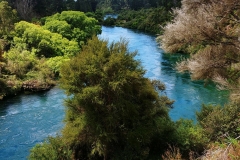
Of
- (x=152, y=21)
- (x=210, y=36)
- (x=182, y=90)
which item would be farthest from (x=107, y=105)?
(x=152, y=21)

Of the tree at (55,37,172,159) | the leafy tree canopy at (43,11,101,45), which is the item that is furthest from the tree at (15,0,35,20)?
the tree at (55,37,172,159)

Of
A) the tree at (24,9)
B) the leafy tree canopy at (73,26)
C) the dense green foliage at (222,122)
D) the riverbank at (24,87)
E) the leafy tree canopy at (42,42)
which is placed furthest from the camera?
the tree at (24,9)

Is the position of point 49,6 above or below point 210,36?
below

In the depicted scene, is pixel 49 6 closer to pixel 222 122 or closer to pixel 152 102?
pixel 152 102

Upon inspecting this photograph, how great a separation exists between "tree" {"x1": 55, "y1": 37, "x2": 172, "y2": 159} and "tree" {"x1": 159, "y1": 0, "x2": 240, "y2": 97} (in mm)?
3940

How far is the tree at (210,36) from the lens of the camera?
11086mm

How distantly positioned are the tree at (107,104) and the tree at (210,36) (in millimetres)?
3940

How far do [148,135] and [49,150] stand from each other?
5570 millimetres

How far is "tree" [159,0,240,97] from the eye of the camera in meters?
11.1

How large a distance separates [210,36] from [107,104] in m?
7.06

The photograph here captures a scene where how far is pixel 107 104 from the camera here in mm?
15922

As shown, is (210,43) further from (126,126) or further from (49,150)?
(49,150)

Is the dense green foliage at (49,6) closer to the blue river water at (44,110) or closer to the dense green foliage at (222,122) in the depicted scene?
the blue river water at (44,110)

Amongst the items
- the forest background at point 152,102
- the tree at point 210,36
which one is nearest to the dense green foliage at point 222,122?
the forest background at point 152,102
